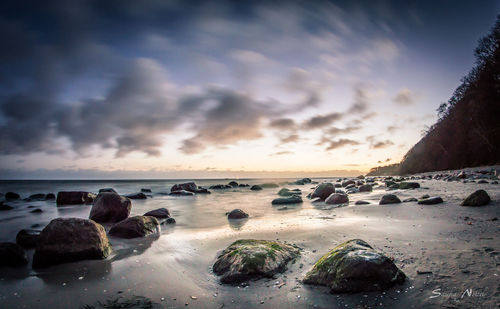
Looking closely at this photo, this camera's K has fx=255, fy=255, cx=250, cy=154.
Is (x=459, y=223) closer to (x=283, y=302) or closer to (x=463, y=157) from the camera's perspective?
(x=283, y=302)

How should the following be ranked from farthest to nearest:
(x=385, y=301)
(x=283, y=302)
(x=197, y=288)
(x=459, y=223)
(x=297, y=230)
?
(x=297, y=230), (x=459, y=223), (x=197, y=288), (x=283, y=302), (x=385, y=301)

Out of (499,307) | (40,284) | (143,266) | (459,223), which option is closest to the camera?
(499,307)

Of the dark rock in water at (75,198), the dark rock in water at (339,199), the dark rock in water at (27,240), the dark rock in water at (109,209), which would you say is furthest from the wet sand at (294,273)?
the dark rock in water at (75,198)

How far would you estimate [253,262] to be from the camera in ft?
11.1

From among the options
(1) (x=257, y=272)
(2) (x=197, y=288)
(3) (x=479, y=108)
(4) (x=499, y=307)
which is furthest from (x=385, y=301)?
(3) (x=479, y=108)

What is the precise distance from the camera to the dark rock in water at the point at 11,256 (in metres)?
4.09

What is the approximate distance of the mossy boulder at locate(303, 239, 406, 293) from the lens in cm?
267

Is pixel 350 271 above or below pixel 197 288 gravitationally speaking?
above

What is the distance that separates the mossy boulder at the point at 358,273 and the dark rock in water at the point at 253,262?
550 mm

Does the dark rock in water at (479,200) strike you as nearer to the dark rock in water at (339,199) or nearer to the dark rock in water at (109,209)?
the dark rock in water at (339,199)

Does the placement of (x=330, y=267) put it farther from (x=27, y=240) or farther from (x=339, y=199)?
(x=339, y=199)

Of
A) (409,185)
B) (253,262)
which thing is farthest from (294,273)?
(409,185)

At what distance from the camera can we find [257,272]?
328 centimetres

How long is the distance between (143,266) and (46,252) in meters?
1.65
